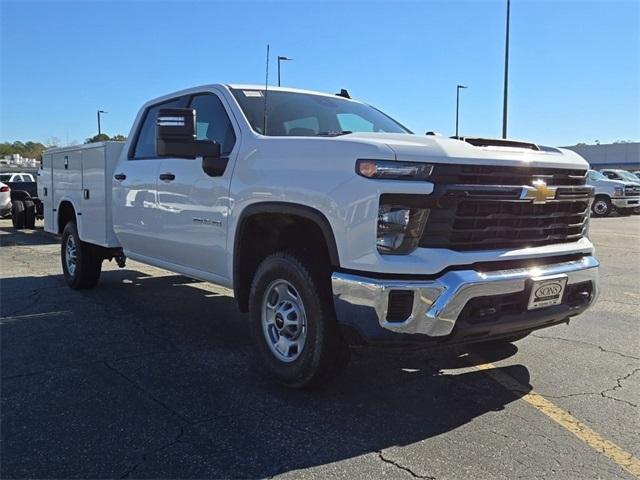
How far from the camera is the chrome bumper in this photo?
10.5ft

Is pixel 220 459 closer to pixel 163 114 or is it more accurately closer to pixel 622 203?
pixel 163 114

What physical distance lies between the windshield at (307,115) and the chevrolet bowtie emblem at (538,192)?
1.42 m

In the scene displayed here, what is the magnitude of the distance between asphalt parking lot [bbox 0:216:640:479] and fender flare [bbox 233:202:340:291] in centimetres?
89

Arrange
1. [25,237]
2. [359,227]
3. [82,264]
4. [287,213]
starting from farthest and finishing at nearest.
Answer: [25,237] → [82,264] → [287,213] → [359,227]

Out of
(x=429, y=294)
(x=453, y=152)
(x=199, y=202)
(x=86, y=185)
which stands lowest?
(x=429, y=294)

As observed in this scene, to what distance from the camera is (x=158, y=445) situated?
3174mm

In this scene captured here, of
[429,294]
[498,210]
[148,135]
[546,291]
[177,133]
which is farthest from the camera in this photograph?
[148,135]

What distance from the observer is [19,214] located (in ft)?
54.6

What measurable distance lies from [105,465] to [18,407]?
1080 mm

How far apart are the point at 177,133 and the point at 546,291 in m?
2.72

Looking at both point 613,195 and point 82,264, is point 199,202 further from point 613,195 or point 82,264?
point 613,195

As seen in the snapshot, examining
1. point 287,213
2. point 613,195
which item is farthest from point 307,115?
point 613,195

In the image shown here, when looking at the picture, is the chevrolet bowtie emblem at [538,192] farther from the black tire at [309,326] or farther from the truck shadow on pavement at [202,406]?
the black tire at [309,326]

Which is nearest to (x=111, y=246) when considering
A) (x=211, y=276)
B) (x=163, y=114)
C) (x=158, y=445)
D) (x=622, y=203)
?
(x=211, y=276)
